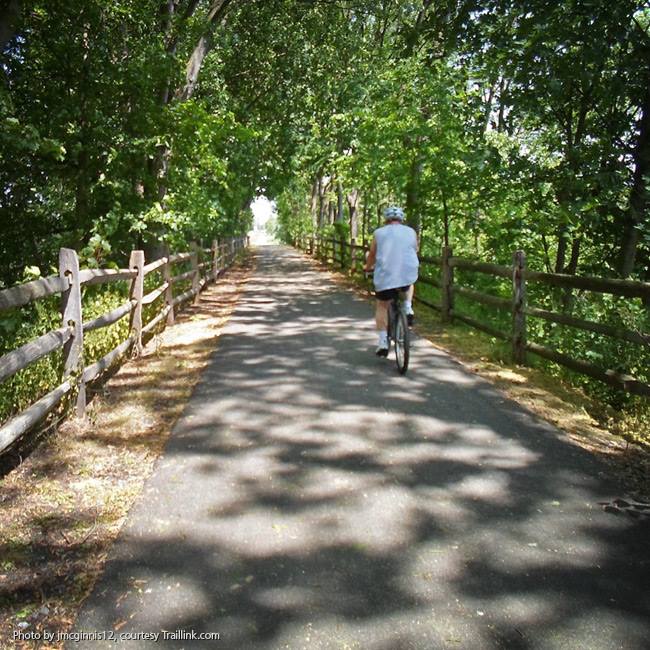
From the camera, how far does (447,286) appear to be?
1062 centimetres

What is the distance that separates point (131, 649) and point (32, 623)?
0.50m

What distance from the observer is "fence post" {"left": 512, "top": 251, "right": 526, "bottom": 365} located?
24.4ft

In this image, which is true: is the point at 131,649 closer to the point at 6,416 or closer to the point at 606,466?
the point at 6,416

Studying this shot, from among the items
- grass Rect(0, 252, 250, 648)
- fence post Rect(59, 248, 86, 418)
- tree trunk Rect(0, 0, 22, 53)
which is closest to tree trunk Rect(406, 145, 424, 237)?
tree trunk Rect(0, 0, 22, 53)

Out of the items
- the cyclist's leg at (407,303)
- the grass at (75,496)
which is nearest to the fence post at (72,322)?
the grass at (75,496)

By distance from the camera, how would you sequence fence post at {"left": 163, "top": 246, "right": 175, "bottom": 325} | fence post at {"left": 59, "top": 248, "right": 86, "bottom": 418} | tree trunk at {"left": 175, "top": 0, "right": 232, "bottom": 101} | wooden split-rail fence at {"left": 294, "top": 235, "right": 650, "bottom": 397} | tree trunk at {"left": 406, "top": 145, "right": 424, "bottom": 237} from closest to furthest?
fence post at {"left": 59, "top": 248, "right": 86, "bottom": 418}
wooden split-rail fence at {"left": 294, "top": 235, "right": 650, "bottom": 397}
fence post at {"left": 163, "top": 246, "right": 175, "bottom": 325}
tree trunk at {"left": 175, "top": 0, "right": 232, "bottom": 101}
tree trunk at {"left": 406, "top": 145, "right": 424, "bottom": 237}

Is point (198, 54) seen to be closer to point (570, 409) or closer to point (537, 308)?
point (537, 308)

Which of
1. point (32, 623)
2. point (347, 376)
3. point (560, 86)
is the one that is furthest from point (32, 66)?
point (32, 623)

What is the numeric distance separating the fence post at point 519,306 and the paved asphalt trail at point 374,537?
1.95 meters

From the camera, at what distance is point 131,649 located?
92.5 inches

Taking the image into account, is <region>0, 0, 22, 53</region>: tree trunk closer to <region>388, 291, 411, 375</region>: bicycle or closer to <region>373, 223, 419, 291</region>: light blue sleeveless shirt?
<region>373, 223, 419, 291</region>: light blue sleeveless shirt

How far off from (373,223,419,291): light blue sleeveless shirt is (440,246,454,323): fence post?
3.84 meters

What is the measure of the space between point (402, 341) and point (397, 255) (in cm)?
101

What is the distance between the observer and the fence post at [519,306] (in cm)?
743
